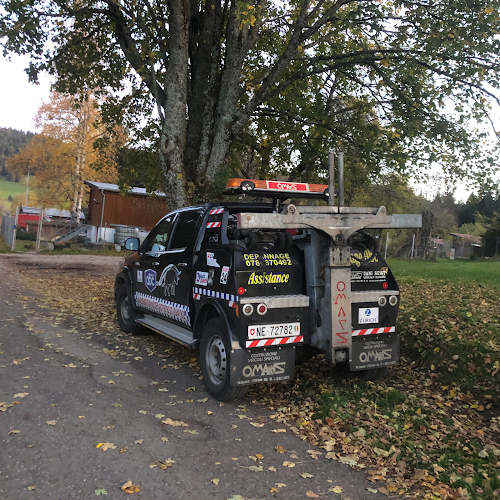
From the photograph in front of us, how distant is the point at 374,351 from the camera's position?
5.41 m

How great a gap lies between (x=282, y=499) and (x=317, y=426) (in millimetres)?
1418

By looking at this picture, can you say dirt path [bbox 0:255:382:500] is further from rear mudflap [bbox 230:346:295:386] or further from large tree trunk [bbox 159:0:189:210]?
large tree trunk [bbox 159:0:189:210]

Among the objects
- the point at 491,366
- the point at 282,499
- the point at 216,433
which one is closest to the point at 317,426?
the point at 216,433

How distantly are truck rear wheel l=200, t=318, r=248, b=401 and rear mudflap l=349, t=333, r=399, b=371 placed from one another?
129 centimetres

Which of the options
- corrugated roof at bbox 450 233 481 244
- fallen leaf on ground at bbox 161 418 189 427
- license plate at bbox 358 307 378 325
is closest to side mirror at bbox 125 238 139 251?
fallen leaf on ground at bbox 161 418 189 427

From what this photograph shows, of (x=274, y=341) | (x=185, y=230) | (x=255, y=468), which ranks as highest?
(x=185, y=230)

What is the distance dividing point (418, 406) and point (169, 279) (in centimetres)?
358

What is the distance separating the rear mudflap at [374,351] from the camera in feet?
17.4

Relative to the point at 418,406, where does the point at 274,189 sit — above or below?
above

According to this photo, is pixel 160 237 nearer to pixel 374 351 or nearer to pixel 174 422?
pixel 174 422

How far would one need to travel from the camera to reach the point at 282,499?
3324mm

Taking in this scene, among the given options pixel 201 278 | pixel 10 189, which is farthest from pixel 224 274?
pixel 10 189

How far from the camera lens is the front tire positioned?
8117mm

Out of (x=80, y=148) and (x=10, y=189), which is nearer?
(x=80, y=148)
